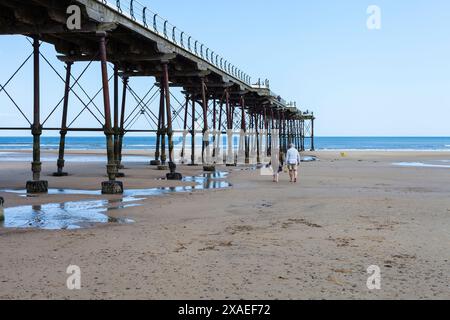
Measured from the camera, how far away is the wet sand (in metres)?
5.20

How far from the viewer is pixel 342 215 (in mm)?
10219

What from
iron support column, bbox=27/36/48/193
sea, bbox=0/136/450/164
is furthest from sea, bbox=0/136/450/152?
iron support column, bbox=27/36/48/193

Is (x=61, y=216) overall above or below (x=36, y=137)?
below

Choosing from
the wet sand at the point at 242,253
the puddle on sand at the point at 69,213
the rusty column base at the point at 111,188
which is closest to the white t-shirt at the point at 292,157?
the puddle on sand at the point at 69,213

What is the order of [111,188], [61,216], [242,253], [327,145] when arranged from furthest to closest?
[327,145]
[111,188]
[61,216]
[242,253]

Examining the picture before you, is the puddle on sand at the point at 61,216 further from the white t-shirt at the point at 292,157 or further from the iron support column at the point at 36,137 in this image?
the white t-shirt at the point at 292,157

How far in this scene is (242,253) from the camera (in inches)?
267

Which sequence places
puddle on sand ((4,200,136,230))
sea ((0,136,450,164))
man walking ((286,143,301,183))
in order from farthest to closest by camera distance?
1. sea ((0,136,450,164))
2. man walking ((286,143,301,183))
3. puddle on sand ((4,200,136,230))

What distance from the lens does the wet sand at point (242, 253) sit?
5199 millimetres

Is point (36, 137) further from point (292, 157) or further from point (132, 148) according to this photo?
point (132, 148)

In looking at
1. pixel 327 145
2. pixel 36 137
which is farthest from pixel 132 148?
pixel 36 137

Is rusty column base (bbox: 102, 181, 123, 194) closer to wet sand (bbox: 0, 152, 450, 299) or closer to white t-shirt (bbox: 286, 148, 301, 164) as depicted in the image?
wet sand (bbox: 0, 152, 450, 299)
